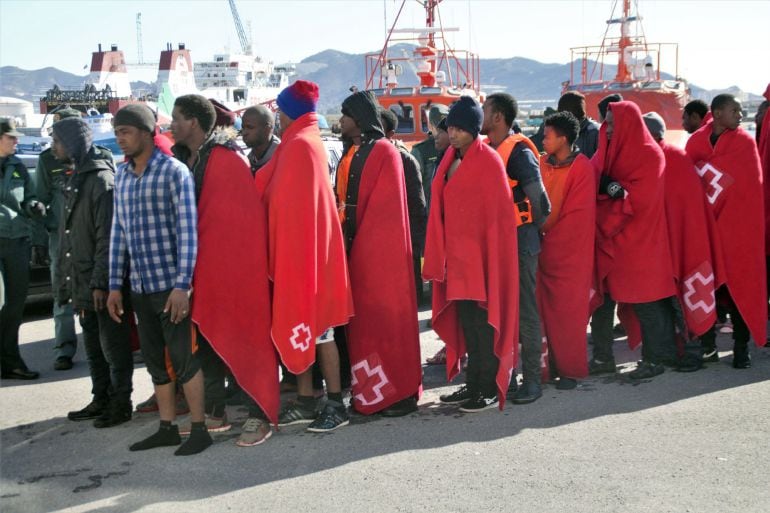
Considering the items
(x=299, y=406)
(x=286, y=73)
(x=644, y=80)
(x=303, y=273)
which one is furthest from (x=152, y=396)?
(x=286, y=73)

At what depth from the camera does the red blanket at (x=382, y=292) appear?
18.3ft

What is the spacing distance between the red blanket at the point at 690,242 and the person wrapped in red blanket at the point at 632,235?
22 centimetres

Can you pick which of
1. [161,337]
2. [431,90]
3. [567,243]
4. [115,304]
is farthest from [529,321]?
[431,90]

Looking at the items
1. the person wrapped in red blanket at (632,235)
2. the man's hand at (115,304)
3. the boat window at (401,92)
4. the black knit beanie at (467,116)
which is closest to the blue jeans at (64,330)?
the man's hand at (115,304)

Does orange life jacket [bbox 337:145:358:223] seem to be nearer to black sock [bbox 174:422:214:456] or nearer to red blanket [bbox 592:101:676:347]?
black sock [bbox 174:422:214:456]

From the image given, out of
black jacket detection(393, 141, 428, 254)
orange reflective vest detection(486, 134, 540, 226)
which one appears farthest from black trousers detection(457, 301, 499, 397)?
Answer: black jacket detection(393, 141, 428, 254)

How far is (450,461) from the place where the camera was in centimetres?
486

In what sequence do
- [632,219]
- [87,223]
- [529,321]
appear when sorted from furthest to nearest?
1. [632,219]
2. [529,321]
3. [87,223]

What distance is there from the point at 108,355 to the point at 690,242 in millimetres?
4336

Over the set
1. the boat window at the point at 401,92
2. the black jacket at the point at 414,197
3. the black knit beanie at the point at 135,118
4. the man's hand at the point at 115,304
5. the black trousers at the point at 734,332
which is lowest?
the black trousers at the point at 734,332

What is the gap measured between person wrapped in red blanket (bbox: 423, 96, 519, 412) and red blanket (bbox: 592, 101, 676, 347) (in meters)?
1.15

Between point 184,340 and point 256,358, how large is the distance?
47 centimetres

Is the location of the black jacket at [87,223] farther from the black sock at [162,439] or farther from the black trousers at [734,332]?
the black trousers at [734,332]

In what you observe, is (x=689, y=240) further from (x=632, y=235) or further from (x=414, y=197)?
(x=414, y=197)
